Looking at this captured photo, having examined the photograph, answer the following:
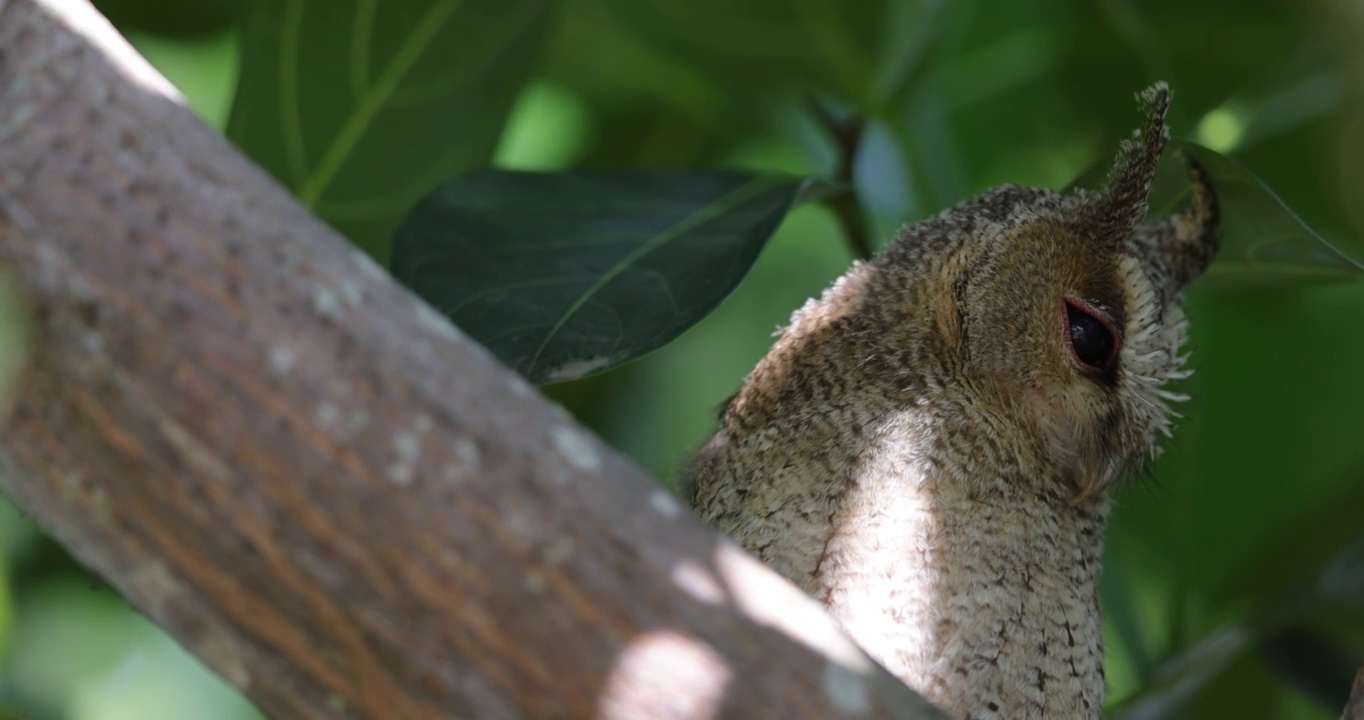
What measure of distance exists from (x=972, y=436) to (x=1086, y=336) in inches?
6.8

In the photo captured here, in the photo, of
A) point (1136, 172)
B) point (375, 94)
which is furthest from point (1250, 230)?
point (375, 94)

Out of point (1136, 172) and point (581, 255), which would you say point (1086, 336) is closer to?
point (1136, 172)

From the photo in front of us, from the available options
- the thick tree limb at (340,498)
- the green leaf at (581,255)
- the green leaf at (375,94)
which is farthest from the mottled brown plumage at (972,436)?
the green leaf at (375,94)

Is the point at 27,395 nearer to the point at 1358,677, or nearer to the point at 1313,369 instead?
the point at 1358,677

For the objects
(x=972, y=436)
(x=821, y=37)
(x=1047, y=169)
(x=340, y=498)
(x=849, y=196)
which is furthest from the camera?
(x=1047, y=169)

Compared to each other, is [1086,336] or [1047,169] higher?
[1047,169]

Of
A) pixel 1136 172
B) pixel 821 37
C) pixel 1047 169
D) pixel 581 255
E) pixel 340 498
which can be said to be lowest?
pixel 340 498

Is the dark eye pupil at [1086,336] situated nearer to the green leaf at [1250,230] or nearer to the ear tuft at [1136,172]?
the ear tuft at [1136,172]

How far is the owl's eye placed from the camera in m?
1.18

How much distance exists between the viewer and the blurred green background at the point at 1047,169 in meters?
1.65

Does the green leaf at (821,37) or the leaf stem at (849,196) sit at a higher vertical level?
the green leaf at (821,37)

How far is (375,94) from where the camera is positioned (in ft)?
4.80

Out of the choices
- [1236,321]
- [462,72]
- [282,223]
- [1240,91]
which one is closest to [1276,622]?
[1236,321]

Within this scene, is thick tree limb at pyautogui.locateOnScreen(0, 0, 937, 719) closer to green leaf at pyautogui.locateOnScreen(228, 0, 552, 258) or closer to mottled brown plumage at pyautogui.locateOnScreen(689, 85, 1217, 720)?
mottled brown plumage at pyautogui.locateOnScreen(689, 85, 1217, 720)
